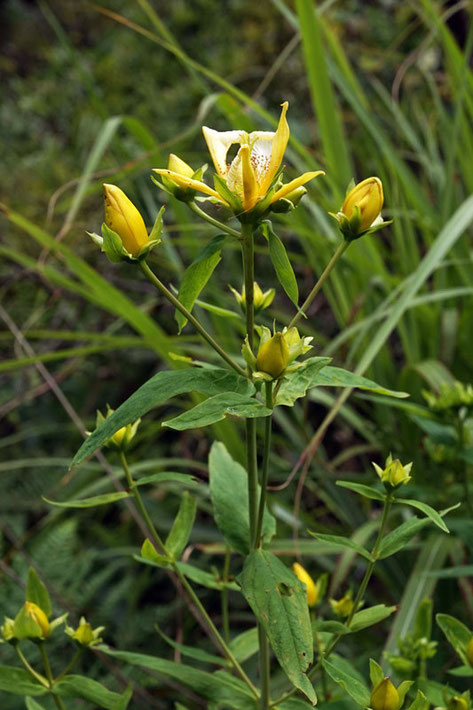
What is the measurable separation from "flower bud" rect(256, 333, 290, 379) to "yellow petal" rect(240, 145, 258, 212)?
0.08 metres

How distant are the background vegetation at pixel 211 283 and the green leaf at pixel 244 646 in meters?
0.09

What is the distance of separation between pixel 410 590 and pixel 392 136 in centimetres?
116

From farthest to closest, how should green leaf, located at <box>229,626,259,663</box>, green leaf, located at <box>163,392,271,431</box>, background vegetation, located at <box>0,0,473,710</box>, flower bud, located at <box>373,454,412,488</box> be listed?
background vegetation, located at <box>0,0,473,710</box> < green leaf, located at <box>229,626,259,663</box> < flower bud, located at <box>373,454,412,488</box> < green leaf, located at <box>163,392,271,431</box>

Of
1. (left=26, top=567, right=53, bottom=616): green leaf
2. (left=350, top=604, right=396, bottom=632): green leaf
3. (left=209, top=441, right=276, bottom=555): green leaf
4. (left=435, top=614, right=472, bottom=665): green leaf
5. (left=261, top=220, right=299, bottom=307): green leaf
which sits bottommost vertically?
(left=435, top=614, right=472, bottom=665): green leaf

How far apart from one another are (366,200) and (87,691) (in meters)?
0.39

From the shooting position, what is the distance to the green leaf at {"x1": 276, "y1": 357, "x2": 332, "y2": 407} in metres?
0.43

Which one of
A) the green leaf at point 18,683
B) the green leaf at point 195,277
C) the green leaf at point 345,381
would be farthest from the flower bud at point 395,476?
the green leaf at point 18,683

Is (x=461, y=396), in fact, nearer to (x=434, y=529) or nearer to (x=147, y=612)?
(x=434, y=529)

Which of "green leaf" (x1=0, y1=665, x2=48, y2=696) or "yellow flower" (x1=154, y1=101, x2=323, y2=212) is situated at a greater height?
"yellow flower" (x1=154, y1=101, x2=323, y2=212)

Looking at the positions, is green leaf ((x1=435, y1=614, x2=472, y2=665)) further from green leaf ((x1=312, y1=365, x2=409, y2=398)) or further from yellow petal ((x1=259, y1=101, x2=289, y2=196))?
yellow petal ((x1=259, y1=101, x2=289, y2=196))

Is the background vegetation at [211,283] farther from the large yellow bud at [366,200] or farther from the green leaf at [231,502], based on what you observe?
the large yellow bud at [366,200]

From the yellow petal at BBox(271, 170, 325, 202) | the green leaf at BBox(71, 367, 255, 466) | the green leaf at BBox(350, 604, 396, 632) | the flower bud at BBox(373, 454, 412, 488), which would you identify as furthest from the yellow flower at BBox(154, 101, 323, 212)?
the green leaf at BBox(350, 604, 396, 632)

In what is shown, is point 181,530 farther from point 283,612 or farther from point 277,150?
point 277,150

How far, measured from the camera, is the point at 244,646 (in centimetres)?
62
